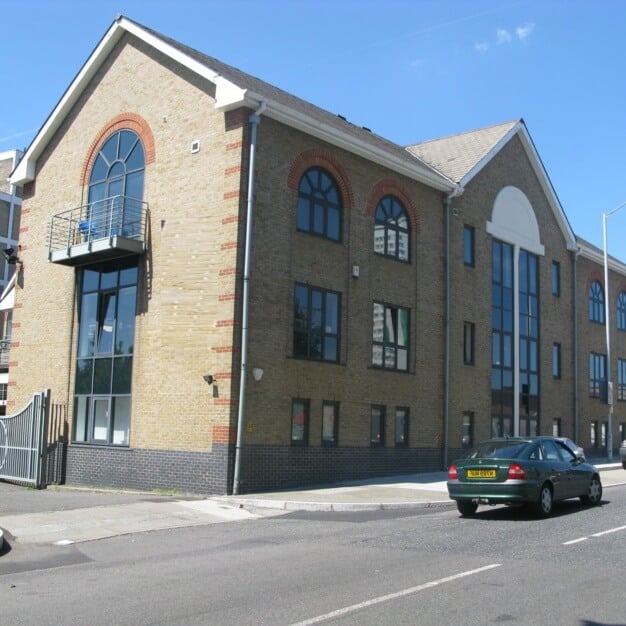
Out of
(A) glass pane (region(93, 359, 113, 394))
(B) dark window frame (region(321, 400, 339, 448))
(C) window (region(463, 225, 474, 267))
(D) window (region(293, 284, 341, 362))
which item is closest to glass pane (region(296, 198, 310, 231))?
(D) window (region(293, 284, 341, 362))

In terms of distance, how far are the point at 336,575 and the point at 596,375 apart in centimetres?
2792

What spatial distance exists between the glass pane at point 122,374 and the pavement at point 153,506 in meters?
2.73

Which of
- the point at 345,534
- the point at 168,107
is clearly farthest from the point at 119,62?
the point at 345,534

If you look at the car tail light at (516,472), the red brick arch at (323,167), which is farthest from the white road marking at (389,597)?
the red brick arch at (323,167)

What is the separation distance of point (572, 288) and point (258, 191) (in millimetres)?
17636

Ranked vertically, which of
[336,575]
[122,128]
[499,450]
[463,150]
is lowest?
[336,575]

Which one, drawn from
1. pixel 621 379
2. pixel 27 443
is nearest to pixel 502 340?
pixel 621 379

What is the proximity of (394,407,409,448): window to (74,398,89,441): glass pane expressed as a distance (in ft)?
29.2

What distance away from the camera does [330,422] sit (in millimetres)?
21000

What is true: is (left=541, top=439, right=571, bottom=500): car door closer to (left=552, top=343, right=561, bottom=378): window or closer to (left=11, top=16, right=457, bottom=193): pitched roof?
(left=11, top=16, right=457, bottom=193): pitched roof

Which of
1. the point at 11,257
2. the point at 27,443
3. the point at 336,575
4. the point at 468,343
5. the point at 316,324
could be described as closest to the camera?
the point at 336,575

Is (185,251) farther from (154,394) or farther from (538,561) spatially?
(538,561)

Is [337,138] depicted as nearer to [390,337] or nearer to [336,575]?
[390,337]

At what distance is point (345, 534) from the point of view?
1233 centimetres
